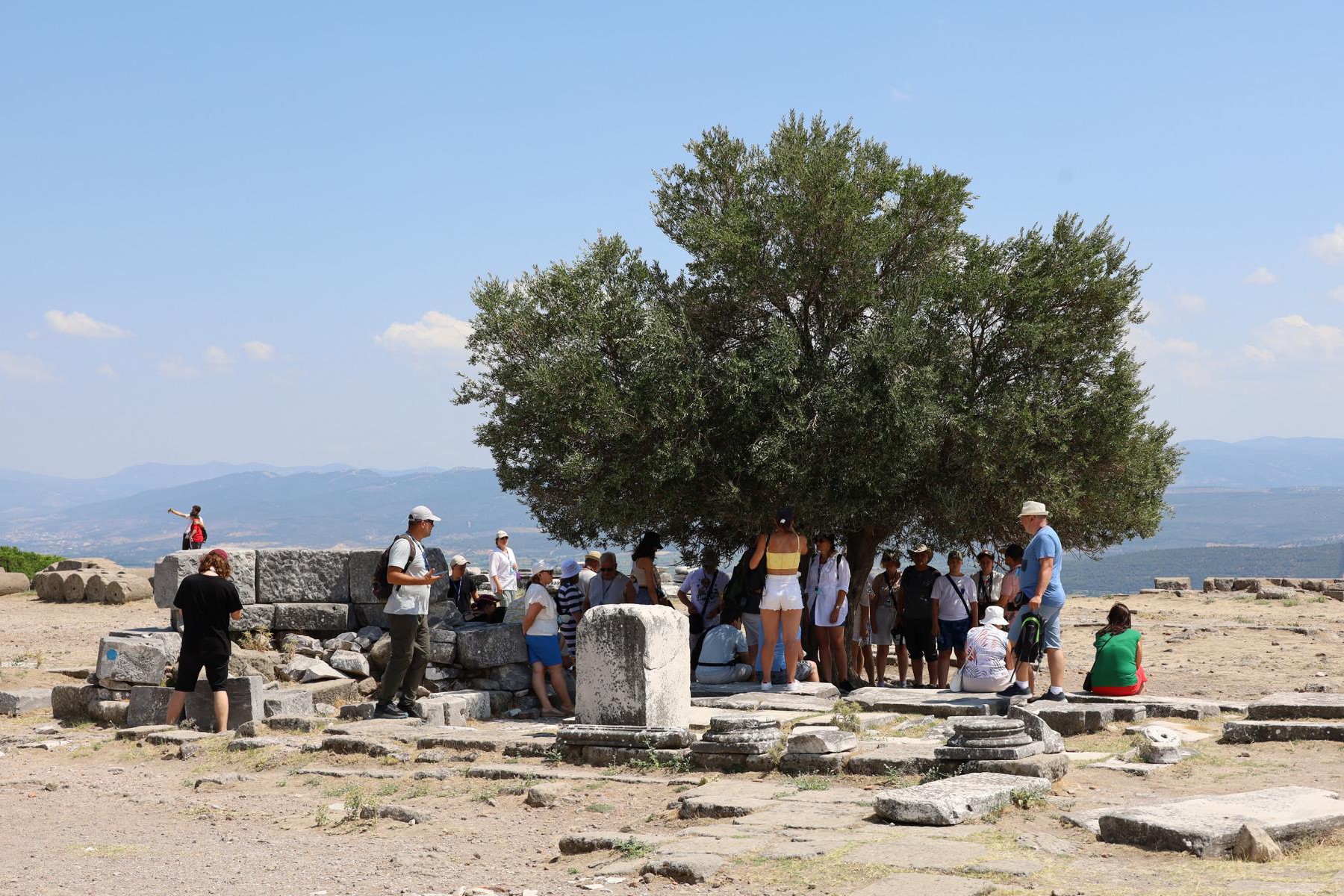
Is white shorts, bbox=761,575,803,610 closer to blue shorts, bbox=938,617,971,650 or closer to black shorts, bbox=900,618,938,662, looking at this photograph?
black shorts, bbox=900,618,938,662

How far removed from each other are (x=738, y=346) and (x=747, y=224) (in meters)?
1.74

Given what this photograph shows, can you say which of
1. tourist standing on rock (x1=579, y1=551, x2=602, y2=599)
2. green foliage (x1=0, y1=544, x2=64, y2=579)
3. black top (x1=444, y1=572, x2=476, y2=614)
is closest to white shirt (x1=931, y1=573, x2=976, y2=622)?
tourist standing on rock (x1=579, y1=551, x2=602, y2=599)

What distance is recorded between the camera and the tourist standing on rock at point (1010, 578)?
14586mm

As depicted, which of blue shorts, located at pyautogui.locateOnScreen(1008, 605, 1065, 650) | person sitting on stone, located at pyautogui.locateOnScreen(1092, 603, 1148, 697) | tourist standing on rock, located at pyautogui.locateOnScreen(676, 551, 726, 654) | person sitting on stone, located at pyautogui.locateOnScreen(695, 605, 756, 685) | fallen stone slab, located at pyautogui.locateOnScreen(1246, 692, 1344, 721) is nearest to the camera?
fallen stone slab, located at pyautogui.locateOnScreen(1246, 692, 1344, 721)

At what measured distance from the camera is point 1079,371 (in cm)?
1748

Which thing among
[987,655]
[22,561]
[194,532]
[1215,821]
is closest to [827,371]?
[987,655]

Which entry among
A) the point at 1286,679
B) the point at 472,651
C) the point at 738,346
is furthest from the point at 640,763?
the point at 1286,679

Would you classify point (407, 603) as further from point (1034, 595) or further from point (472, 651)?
point (1034, 595)

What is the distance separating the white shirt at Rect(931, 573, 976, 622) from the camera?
616 inches

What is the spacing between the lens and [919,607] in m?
15.7

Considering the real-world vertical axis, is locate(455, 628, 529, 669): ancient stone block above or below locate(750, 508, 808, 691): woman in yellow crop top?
below

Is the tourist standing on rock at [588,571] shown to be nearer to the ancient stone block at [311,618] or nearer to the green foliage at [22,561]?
the ancient stone block at [311,618]

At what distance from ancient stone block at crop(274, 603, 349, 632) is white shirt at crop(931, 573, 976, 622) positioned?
25.6ft

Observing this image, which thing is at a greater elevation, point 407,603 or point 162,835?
point 407,603
